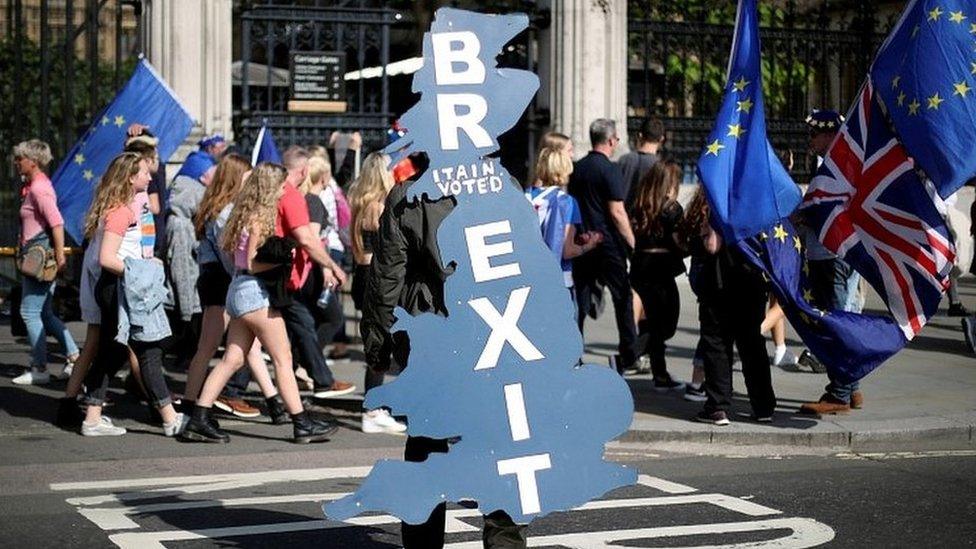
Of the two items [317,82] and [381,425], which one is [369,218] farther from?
[317,82]

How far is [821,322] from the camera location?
402 inches

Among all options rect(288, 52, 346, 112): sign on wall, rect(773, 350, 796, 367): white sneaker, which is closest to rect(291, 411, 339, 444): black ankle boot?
rect(773, 350, 796, 367): white sneaker

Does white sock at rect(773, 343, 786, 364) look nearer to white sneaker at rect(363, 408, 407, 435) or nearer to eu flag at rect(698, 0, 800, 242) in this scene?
eu flag at rect(698, 0, 800, 242)

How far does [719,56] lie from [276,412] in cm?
974

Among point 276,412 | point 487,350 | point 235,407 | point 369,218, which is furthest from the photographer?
point 235,407

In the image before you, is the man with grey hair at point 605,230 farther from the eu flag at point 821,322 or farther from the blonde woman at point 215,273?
the blonde woman at point 215,273

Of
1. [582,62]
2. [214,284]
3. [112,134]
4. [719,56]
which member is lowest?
[214,284]

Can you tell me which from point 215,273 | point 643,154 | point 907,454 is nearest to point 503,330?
point 907,454

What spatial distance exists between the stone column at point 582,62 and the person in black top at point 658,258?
5.83 meters

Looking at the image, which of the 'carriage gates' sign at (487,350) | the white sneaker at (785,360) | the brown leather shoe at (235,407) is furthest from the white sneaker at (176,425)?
the white sneaker at (785,360)

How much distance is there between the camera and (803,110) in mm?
20609

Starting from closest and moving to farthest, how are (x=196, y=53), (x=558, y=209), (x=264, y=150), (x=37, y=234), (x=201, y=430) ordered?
(x=201, y=430) → (x=558, y=209) → (x=37, y=234) → (x=264, y=150) → (x=196, y=53)

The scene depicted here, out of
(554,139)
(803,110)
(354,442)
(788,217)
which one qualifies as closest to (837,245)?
(788,217)

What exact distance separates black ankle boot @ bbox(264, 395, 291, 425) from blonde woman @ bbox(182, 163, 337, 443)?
2.74ft
